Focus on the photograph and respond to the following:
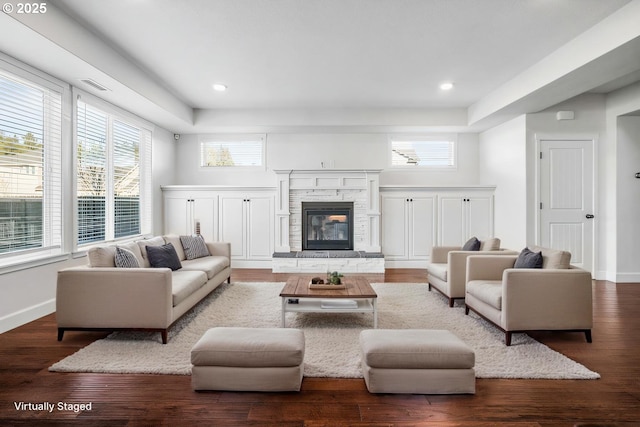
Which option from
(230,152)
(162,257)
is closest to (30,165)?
(162,257)

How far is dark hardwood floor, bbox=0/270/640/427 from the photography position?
191 cm

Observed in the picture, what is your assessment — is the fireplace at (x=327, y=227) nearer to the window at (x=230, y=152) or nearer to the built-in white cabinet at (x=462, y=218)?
the window at (x=230, y=152)

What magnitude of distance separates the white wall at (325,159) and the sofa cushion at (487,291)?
11.5 ft

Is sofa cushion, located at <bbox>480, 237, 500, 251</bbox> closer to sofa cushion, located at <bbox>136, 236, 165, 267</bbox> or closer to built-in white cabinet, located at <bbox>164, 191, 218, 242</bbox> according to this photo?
sofa cushion, located at <bbox>136, 236, 165, 267</bbox>

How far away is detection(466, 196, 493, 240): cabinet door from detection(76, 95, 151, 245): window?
5.75m

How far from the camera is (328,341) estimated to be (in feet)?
9.79

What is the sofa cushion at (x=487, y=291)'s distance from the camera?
3.07 meters

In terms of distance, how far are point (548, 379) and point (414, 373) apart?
3.29 ft

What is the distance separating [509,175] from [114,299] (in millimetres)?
5876

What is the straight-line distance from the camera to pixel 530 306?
9.64 ft

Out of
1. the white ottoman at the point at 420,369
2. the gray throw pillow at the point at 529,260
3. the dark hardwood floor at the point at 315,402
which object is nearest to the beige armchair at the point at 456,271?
the gray throw pillow at the point at 529,260

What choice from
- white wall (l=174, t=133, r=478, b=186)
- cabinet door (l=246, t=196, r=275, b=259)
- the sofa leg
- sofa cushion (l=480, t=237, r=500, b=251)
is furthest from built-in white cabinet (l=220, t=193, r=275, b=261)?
the sofa leg

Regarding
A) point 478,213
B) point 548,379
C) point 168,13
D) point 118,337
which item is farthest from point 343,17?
point 478,213

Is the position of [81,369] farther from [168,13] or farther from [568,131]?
[568,131]
